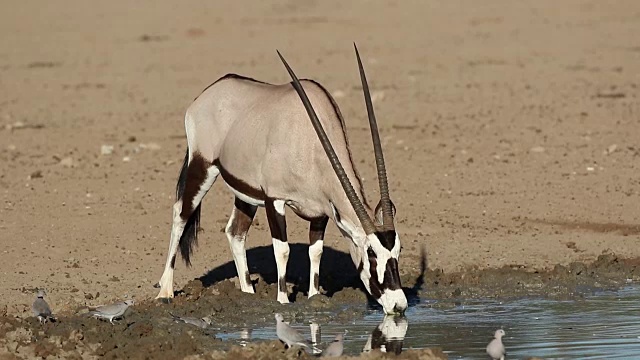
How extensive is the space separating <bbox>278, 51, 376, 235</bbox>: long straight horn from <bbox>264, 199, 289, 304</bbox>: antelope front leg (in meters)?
0.56

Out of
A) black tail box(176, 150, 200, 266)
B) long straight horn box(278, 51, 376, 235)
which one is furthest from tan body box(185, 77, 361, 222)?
black tail box(176, 150, 200, 266)

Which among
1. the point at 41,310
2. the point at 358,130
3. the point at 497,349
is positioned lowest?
the point at 358,130

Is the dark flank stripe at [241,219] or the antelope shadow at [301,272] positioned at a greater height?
the dark flank stripe at [241,219]

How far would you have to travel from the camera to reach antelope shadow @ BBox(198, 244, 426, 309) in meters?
9.48

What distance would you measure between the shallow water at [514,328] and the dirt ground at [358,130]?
0.56 metres

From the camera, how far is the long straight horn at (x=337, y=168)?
7.86 metres

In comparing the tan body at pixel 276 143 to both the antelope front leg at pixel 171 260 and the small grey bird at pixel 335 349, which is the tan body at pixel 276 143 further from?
the small grey bird at pixel 335 349

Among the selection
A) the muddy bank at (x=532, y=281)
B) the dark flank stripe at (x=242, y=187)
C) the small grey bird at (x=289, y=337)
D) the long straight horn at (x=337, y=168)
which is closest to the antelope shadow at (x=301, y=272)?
the muddy bank at (x=532, y=281)

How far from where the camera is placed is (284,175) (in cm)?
849

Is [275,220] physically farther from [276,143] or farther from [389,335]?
[389,335]

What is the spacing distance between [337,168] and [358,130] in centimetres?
825

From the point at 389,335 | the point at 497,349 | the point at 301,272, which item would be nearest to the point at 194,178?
the point at 301,272

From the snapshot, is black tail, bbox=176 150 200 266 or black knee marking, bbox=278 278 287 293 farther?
black tail, bbox=176 150 200 266

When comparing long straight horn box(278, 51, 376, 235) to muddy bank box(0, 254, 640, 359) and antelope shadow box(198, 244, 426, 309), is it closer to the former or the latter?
muddy bank box(0, 254, 640, 359)
